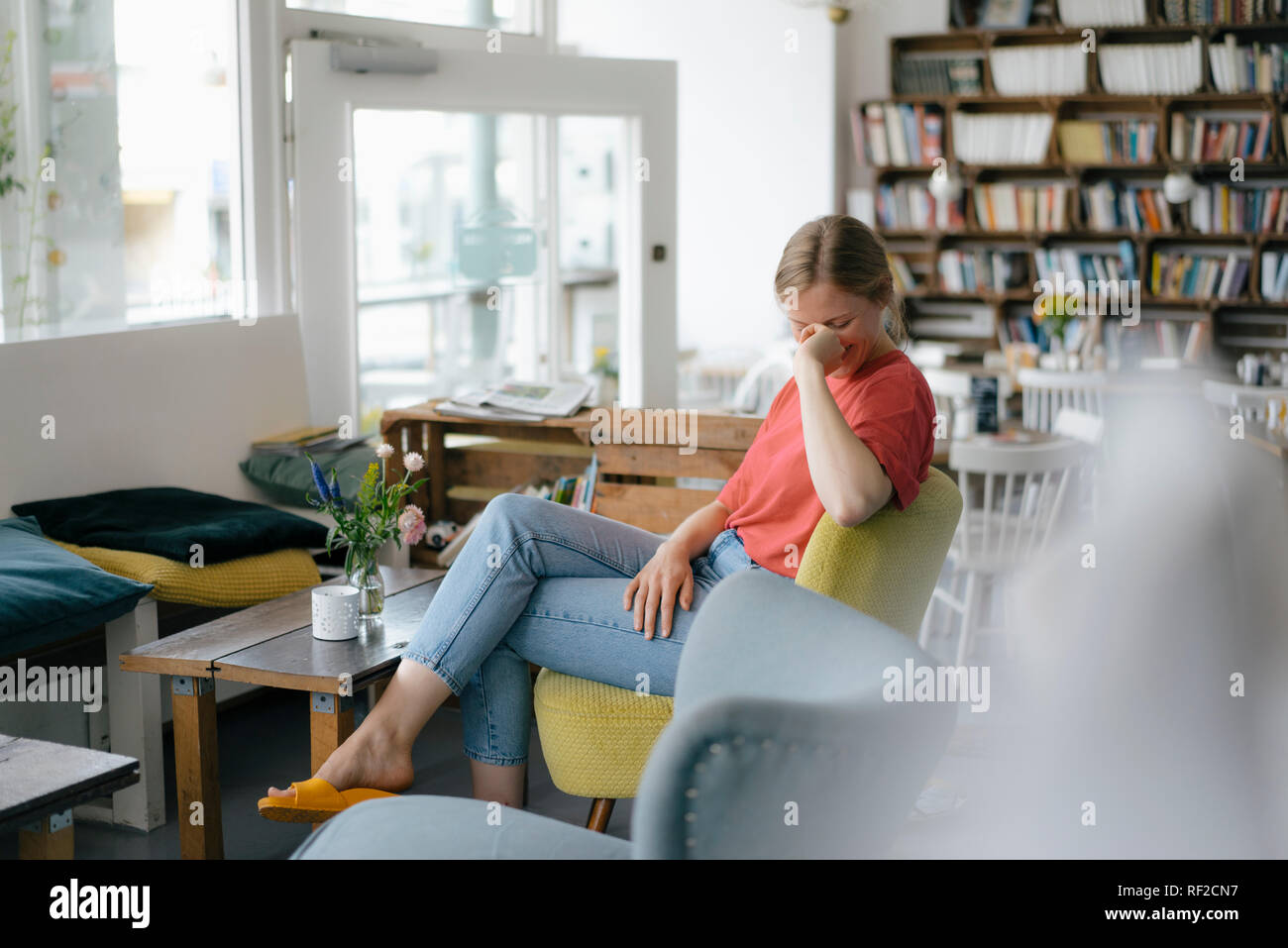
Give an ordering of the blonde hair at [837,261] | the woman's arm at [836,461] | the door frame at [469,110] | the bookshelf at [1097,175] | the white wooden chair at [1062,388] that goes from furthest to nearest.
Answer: the bookshelf at [1097,175] < the white wooden chair at [1062,388] < the door frame at [469,110] < the blonde hair at [837,261] < the woman's arm at [836,461]

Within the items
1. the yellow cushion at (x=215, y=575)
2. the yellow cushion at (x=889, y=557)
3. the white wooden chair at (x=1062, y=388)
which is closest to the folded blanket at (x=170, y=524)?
the yellow cushion at (x=215, y=575)

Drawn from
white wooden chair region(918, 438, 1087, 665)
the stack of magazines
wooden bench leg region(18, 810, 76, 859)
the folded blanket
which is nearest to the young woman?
wooden bench leg region(18, 810, 76, 859)

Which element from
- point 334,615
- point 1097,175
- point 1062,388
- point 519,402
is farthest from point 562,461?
point 1097,175

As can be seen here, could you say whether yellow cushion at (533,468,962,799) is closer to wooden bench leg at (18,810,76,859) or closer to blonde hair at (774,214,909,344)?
blonde hair at (774,214,909,344)

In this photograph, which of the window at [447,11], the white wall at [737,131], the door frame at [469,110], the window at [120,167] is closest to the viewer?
the window at [120,167]

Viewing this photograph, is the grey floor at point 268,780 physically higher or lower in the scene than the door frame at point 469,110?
lower

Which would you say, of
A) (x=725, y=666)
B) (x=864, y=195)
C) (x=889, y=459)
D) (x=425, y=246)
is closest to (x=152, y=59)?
(x=425, y=246)

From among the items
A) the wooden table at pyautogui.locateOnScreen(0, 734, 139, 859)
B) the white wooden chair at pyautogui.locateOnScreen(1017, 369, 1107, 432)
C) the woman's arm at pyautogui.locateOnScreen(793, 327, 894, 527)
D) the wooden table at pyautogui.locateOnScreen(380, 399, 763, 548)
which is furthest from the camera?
the white wooden chair at pyautogui.locateOnScreen(1017, 369, 1107, 432)

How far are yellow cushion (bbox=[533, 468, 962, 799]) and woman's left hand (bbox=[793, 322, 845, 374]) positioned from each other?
23 centimetres

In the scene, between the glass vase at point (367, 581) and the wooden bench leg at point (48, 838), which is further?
the glass vase at point (367, 581)

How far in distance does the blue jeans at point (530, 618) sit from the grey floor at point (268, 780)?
17.9 inches

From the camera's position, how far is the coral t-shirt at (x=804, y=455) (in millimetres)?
1898

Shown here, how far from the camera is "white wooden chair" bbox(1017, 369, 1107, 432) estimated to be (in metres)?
5.02

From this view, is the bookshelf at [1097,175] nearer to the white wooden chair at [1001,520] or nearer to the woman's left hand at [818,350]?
the white wooden chair at [1001,520]
